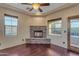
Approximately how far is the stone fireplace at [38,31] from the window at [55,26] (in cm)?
63

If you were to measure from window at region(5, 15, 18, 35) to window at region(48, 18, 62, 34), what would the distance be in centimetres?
222

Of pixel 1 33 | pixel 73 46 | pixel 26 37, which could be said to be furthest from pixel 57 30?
pixel 1 33

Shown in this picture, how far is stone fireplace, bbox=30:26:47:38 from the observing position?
7455 mm

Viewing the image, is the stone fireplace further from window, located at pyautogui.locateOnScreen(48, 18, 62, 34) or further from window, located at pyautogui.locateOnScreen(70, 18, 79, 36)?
window, located at pyautogui.locateOnScreen(70, 18, 79, 36)

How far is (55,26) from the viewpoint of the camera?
6.33 m

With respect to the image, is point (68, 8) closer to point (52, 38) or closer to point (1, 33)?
point (52, 38)

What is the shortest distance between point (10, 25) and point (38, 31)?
2.45 meters

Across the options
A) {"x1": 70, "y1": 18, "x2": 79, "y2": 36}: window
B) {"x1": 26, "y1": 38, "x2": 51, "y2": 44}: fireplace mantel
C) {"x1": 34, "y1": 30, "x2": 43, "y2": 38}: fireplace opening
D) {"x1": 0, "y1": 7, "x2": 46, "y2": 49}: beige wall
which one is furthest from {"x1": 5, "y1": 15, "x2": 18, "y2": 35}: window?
{"x1": 70, "y1": 18, "x2": 79, "y2": 36}: window

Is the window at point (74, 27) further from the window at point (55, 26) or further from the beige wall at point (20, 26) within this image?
the beige wall at point (20, 26)

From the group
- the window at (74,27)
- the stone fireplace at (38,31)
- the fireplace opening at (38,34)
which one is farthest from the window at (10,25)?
the window at (74,27)

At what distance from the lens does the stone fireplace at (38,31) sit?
746cm

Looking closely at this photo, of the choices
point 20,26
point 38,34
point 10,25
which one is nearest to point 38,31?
point 38,34

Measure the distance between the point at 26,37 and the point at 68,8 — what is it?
11.0ft

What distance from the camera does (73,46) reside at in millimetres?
5105
